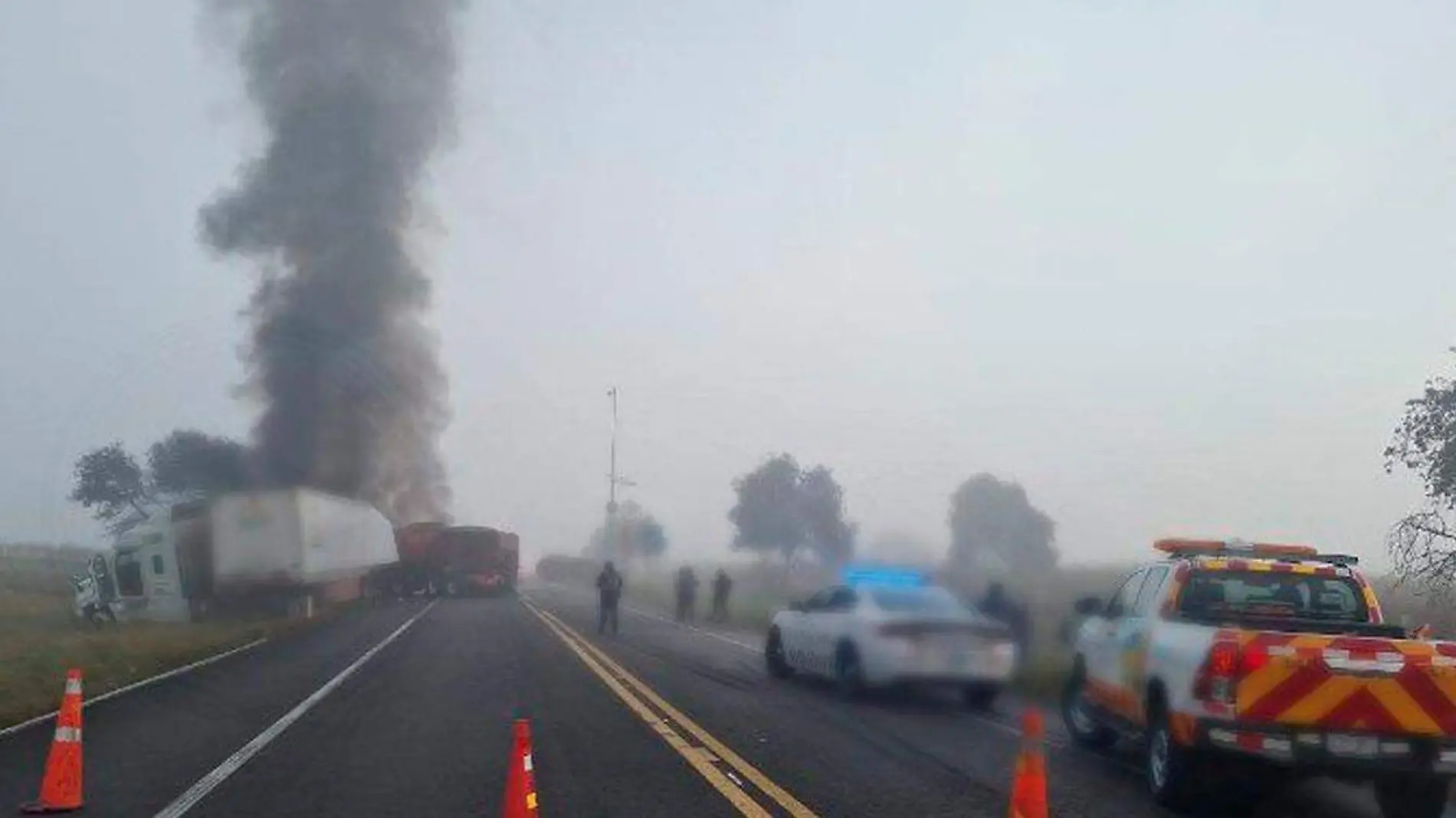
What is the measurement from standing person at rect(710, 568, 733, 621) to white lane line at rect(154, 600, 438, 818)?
18756 millimetres

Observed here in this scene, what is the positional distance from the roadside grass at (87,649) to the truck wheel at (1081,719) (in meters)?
10.4

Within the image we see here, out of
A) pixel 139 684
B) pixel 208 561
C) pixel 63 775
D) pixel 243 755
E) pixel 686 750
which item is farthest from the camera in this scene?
pixel 208 561

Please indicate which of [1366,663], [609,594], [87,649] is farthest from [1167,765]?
[609,594]

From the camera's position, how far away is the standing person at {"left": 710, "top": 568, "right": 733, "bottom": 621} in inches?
1594

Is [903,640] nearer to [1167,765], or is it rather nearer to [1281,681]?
[1167,765]

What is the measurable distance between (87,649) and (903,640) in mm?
15357

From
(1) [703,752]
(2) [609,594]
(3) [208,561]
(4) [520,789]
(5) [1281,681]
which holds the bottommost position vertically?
(1) [703,752]

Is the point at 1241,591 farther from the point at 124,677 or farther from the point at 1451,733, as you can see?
the point at 124,677

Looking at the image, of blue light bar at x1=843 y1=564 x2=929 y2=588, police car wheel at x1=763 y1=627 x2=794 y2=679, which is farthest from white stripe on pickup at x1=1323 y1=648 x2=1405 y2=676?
police car wheel at x1=763 y1=627 x2=794 y2=679

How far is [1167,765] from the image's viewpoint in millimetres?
10648

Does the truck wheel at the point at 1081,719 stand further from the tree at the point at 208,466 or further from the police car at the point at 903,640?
the tree at the point at 208,466

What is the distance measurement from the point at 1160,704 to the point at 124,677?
51.1 feet

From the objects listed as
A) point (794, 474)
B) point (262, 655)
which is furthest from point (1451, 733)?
point (794, 474)

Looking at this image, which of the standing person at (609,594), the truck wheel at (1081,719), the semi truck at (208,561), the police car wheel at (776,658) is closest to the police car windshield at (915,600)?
the police car wheel at (776,658)
